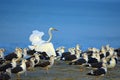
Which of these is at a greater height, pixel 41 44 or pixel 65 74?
pixel 41 44

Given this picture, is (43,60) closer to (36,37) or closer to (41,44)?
(41,44)

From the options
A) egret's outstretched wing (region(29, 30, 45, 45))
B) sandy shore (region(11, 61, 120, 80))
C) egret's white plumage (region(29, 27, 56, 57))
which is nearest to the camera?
sandy shore (region(11, 61, 120, 80))

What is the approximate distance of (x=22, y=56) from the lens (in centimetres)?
4638

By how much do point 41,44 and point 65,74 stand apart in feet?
40.3

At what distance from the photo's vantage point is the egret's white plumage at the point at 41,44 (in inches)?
1913

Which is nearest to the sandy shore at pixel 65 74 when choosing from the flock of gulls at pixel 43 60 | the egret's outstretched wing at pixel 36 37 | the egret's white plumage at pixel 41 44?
the flock of gulls at pixel 43 60

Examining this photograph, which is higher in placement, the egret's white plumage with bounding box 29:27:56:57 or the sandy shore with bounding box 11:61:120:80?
the egret's white plumage with bounding box 29:27:56:57

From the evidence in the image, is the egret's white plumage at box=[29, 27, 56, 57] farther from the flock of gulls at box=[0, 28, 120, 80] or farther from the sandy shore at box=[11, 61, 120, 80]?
the sandy shore at box=[11, 61, 120, 80]

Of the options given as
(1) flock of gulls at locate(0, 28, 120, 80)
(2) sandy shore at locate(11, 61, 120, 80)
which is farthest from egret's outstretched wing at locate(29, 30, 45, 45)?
(2) sandy shore at locate(11, 61, 120, 80)

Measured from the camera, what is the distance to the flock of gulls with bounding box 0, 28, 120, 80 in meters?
36.5

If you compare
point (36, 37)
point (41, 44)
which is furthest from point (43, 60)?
point (36, 37)

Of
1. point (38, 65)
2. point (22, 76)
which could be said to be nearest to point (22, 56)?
point (38, 65)

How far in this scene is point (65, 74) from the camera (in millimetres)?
37812

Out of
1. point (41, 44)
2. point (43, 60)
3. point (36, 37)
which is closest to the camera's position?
point (43, 60)
